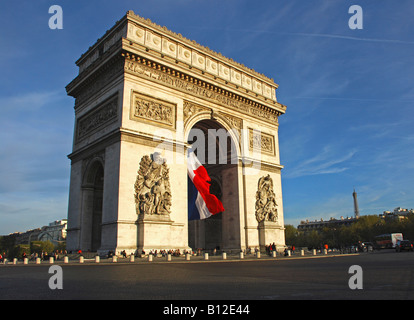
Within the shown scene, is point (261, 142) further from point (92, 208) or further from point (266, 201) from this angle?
point (92, 208)

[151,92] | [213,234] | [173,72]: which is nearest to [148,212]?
[151,92]

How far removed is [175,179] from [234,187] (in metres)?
5.80

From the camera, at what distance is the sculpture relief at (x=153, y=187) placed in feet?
65.3

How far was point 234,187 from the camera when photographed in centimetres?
2627

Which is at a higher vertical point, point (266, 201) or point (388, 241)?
point (266, 201)

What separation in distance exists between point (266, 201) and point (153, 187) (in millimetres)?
10273

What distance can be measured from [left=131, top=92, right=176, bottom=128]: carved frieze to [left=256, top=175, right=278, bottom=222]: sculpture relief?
888 centimetres

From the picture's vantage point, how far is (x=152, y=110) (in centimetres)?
2183

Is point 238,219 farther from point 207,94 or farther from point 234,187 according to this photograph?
point 207,94

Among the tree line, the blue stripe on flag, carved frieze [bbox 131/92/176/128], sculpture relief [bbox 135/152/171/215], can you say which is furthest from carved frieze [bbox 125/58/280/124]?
the tree line

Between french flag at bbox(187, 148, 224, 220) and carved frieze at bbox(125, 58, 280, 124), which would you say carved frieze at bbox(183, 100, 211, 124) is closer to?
carved frieze at bbox(125, 58, 280, 124)

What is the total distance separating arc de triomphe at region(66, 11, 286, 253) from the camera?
65.6ft

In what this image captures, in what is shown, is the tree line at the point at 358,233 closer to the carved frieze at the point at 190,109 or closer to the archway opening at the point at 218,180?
the archway opening at the point at 218,180

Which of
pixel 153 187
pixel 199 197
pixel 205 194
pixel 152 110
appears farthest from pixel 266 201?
pixel 152 110
